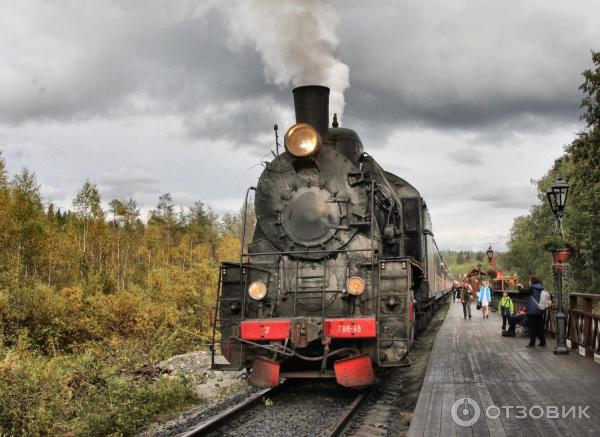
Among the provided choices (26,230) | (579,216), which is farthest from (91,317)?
(579,216)

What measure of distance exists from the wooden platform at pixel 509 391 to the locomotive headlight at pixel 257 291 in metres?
2.60

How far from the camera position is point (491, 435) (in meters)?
4.86

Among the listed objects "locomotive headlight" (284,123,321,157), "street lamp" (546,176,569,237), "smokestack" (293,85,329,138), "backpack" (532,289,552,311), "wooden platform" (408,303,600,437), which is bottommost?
"wooden platform" (408,303,600,437)

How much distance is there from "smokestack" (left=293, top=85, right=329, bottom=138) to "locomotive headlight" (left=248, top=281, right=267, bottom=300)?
8.71 feet

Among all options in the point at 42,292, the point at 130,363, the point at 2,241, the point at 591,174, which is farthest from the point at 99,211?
the point at 591,174

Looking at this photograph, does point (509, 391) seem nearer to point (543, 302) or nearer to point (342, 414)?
point (342, 414)

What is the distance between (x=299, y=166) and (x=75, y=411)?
16.7ft

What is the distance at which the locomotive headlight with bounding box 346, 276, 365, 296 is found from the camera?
25.1ft

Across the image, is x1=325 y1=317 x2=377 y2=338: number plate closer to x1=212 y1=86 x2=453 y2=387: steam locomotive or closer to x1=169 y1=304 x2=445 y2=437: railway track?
x1=212 y1=86 x2=453 y2=387: steam locomotive

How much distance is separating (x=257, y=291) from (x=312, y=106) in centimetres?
304

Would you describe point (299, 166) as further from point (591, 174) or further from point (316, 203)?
point (591, 174)

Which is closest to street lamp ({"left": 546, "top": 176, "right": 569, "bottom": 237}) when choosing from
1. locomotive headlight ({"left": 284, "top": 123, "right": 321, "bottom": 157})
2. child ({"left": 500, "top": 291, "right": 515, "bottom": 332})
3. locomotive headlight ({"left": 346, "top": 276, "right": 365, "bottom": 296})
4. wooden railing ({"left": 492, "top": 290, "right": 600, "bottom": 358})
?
wooden railing ({"left": 492, "top": 290, "right": 600, "bottom": 358})

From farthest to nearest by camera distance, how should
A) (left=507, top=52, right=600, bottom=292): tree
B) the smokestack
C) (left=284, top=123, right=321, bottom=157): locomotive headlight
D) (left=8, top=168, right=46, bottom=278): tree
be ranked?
(left=8, top=168, right=46, bottom=278): tree → (left=507, top=52, right=600, bottom=292): tree → the smokestack → (left=284, top=123, right=321, bottom=157): locomotive headlight

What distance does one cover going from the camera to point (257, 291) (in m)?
8.08
